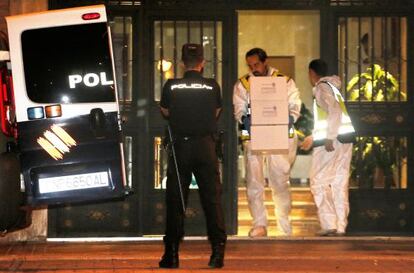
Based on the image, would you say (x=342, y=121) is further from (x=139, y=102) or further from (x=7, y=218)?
(x=7, y=218)

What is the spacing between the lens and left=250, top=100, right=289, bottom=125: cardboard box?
11.5m

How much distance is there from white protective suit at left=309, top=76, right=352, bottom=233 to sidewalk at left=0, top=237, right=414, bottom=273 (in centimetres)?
30

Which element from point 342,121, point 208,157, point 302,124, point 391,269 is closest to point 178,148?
point 208,157

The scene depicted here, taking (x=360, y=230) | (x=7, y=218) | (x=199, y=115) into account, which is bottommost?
(x=360, y=230)

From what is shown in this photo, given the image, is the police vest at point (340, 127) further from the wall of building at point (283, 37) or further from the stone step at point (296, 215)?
the wall of building at point (283, 37)

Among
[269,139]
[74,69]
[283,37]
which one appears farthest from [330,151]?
[283,37]

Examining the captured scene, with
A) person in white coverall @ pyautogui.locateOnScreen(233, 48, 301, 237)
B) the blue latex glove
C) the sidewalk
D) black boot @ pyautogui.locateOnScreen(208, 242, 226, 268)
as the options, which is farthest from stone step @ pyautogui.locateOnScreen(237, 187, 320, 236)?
black boot @ pyautogui.locateOnScreen(208, 242, 226, 268)

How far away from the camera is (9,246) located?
11.2 meters

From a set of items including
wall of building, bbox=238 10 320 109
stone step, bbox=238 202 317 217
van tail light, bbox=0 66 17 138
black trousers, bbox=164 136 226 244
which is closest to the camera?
black trousers, bbox=164 136 226 244

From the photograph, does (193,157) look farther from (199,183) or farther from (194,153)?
(199,183)

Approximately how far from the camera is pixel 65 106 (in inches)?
394

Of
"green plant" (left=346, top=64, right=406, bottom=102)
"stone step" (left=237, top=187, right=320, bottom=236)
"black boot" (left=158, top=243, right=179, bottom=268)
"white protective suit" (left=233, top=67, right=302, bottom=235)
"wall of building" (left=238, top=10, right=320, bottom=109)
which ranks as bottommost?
"stone step" (left=237, top=187, right=320, bottom=236)

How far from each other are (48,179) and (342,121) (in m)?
3.56

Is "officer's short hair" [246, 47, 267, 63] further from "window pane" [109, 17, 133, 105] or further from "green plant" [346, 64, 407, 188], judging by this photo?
"window pane" [109, 17, 133, 105]
